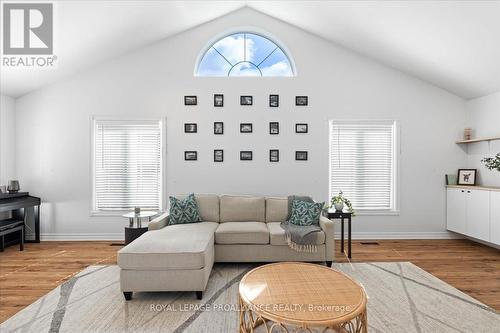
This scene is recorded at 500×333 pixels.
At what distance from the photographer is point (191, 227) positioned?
11.1ft

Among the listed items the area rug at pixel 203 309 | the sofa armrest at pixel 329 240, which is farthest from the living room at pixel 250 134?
the area rug at pixel 203 309

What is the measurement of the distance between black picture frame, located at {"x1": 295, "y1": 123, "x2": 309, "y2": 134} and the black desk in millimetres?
4482

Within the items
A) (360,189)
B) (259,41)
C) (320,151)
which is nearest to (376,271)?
(360,189)

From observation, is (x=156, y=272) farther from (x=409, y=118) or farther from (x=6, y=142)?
(x=409, y=118)

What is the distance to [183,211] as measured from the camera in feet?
12.2

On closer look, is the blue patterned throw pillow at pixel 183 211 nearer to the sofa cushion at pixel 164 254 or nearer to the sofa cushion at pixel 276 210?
the sofa cushion at pixel 164 254

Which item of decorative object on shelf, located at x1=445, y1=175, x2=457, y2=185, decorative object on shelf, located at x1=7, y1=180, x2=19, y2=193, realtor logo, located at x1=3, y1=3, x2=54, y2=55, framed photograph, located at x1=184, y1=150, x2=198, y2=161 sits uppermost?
realtor logo, located at x1=3, y1=3, x2=54, y2=55

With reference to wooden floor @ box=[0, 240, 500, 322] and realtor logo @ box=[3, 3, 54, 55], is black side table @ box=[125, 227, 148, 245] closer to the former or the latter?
wooden floor @ box=[0, 240, 500, 322]

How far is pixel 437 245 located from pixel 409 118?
2.20 m

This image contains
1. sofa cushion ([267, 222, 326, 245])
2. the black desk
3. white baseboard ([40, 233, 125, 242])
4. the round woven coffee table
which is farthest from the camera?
white baseboard ([40, 233, 125, 242])

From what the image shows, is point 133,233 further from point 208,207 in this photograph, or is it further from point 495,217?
point 495,217

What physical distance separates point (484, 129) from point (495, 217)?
150 centimetres

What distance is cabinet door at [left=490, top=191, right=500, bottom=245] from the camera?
12.1ft

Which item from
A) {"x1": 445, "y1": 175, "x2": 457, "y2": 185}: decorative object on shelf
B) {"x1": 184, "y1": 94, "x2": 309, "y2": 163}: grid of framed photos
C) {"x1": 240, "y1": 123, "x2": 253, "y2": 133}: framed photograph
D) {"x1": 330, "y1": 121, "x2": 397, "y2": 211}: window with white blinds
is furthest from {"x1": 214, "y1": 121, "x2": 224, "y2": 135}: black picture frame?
{"x1": 445, "y1": 175, "x2": 457, "y2": 185}: decorative object on shelf
